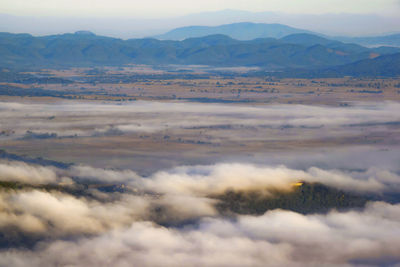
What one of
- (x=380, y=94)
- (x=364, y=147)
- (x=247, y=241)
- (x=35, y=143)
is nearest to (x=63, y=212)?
(x=247, y=241)

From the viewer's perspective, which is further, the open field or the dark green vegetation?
the dark green vegetation

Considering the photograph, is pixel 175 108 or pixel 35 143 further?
pixel 175 108

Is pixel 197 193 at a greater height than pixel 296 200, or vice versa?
pixel 197 193

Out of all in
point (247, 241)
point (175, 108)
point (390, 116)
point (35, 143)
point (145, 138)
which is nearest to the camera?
point (247, 241)

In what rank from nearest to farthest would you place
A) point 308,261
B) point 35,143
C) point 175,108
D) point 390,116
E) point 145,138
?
1. point 308,261
2. point 35,143
3. point 145,138
4. point 390,116
5. point 175,108

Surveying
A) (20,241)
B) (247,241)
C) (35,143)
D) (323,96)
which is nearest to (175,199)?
(247,241)

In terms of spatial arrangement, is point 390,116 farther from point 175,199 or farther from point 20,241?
point 20,241

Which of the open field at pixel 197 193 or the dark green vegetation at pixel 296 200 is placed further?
the dark green vegetation at pixel 296 200

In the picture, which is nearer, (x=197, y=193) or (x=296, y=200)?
(x=197, y=193)
